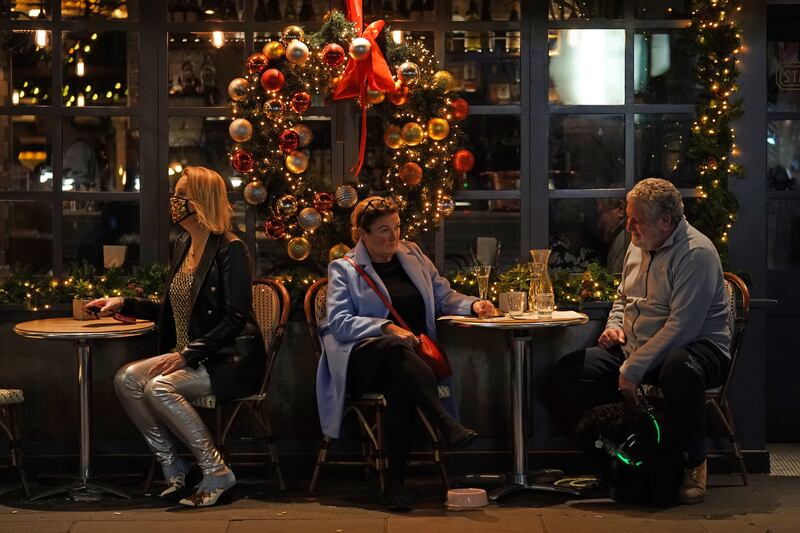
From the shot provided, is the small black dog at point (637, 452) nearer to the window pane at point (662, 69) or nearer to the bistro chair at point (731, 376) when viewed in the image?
the bistro chair at point (731, 376)

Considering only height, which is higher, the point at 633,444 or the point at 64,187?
the point at 64,187

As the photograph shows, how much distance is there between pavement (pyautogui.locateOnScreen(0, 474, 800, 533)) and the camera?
18.6ft

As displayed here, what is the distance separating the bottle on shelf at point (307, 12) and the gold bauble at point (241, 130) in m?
0.74

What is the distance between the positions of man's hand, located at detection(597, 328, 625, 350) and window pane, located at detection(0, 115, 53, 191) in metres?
3.03

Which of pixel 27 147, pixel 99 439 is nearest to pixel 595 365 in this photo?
pixel 99 439

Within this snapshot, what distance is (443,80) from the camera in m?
6.71

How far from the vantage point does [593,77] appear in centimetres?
700

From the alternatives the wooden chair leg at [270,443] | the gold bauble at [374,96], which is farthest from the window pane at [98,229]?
the gold bauble at [374,96]

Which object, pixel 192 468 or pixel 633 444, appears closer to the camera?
pixel 633 444

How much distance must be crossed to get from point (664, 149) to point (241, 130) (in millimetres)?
2260

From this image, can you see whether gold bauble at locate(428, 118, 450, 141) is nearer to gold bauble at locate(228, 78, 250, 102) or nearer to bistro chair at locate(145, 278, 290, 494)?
gold bauble at locate(228, 78, 250, 102)

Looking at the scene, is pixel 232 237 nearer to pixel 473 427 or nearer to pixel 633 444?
pixel 473 427

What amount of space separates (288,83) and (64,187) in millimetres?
1349

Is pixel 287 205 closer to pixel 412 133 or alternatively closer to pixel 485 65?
pixel 412 133
